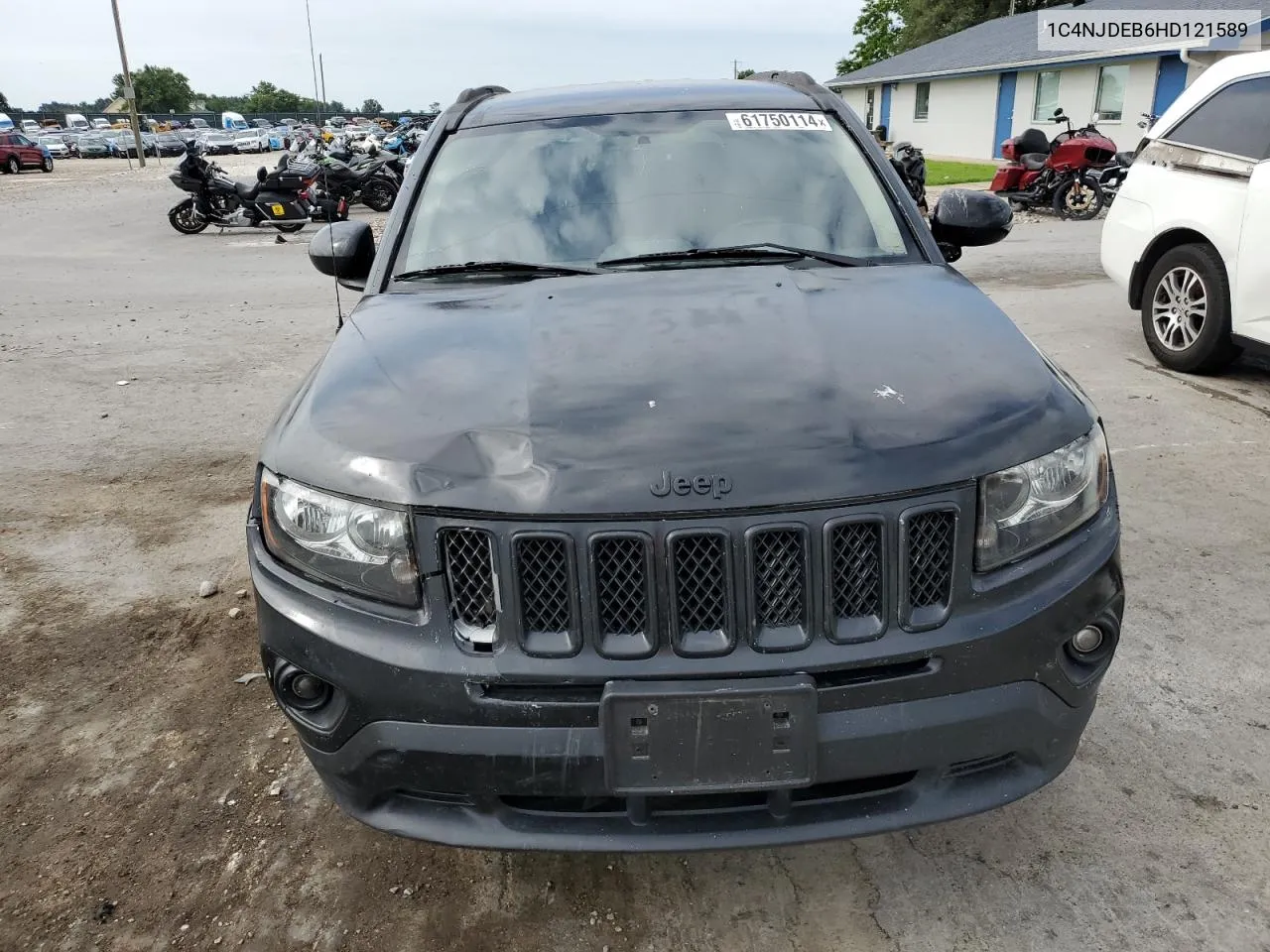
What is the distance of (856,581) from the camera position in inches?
72.8

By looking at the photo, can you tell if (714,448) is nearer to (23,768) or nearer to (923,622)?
(923,622)

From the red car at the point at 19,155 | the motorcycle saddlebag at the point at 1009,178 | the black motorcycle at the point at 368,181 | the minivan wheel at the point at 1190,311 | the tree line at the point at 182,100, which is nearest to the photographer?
the minivan wheel at the point at 1190,311

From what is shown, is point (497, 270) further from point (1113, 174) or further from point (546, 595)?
point (1113, 174)

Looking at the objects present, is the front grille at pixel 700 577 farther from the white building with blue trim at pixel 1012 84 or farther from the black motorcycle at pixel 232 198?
the white building with blue trim at pixel 1012 84

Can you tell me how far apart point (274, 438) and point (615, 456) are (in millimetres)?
842

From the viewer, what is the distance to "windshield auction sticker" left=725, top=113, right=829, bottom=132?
334 centimetres

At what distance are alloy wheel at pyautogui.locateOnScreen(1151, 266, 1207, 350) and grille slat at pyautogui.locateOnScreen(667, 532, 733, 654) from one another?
17.6ft

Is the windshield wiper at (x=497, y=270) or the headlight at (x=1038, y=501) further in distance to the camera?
the windshield wiper at (x=497, y=270)

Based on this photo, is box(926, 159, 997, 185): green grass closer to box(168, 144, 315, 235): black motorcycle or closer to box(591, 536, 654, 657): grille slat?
box(168, 144, 315, 235): black motorcycle

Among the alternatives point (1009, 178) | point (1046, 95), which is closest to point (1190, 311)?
point (1009, 178)

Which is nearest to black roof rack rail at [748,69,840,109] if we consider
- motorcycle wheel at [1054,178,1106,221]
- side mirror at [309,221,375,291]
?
side mirror at [309,221,375,291]

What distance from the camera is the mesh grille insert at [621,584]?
1.81 metres

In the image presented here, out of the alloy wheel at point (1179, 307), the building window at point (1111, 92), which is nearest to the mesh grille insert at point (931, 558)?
the alloy wheel at point (1179, 307)

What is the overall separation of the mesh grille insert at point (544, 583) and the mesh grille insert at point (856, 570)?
0.50 meters
